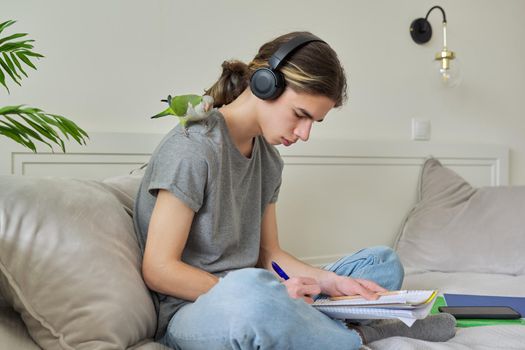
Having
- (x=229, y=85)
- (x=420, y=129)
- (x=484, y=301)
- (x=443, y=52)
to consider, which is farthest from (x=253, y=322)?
(x=443, y=52)

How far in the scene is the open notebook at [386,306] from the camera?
90 cm

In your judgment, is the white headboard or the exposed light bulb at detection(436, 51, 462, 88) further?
the exposed light bulb at detection(436, 51, 462, 88)

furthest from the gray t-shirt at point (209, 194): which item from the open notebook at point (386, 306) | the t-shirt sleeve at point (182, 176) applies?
the open notebook at point (386, 306)

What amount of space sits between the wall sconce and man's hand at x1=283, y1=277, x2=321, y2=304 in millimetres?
1411

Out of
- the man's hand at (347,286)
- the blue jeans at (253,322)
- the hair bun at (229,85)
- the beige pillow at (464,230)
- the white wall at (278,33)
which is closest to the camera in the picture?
the blue jeans at (253,322)

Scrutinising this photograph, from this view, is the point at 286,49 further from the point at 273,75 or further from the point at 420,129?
the point at 420,129

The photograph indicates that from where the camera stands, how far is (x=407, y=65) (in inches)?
85.0

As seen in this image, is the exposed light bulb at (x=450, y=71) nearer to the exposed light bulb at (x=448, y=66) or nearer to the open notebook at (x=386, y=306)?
the exposed light bulb at (x=448, y=66)

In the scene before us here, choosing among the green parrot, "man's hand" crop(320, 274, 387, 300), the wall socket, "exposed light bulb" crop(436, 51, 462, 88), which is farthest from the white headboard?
"man's hand" crop(320, 274, 387, 300)

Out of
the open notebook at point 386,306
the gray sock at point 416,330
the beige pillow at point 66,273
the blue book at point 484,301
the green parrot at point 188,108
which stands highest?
the green parrot at point 188,108

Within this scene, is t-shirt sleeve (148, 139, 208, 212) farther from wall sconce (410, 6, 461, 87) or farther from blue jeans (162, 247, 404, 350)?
wall sconce (410, 6, 461, 87)

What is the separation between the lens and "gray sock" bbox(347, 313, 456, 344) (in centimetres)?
106

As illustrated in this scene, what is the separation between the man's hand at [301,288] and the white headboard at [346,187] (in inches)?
27.9

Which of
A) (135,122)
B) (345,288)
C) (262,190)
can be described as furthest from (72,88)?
(345,288)
